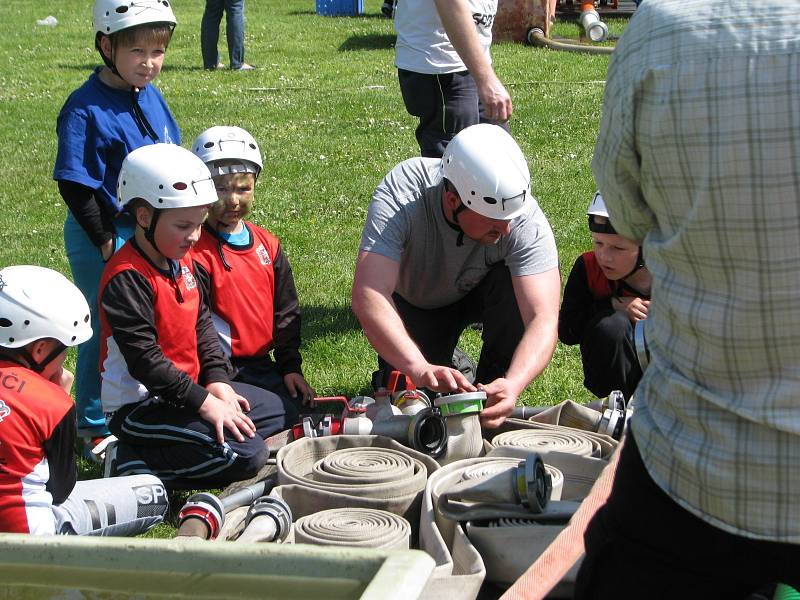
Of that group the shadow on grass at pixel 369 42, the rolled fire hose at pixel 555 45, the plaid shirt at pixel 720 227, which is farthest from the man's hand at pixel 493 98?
the shadow on grass at pixel 369 42

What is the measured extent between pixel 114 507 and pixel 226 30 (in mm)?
12926

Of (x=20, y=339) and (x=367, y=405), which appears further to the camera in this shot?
(x=367, y=405)

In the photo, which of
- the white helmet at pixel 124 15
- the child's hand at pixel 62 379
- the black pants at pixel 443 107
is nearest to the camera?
the child's hand at pixel 62 379

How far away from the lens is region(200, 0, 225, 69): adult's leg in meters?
15.7

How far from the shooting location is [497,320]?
4.99 m

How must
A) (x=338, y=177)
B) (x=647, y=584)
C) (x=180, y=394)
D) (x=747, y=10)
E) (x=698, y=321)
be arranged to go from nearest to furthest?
(x=747, y=10) < (x=698, y=321) < (x=647, y=584) < (x=180, y=394) < (x=338, y=177)

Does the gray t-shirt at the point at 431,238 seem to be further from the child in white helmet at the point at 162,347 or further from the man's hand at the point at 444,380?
the child in white helmet at the point at 162,347

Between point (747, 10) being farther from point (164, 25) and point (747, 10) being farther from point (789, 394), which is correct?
point (164, 25)

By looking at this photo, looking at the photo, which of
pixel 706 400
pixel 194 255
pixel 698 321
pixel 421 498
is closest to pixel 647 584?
pixel 706 400

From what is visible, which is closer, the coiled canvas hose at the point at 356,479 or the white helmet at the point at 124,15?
the coiled canvas hose at the point at 356,479

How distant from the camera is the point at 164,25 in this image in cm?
505

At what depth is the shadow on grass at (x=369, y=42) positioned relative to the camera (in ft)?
61.9

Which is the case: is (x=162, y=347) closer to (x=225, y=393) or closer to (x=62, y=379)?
(x=225, y=393)

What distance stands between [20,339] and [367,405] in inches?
57.6
